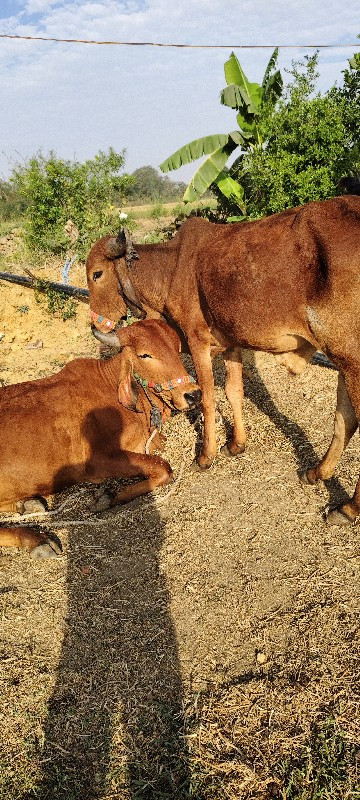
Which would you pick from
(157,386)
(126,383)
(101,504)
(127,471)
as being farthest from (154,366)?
(101,504)

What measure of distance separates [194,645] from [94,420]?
7.13 feet

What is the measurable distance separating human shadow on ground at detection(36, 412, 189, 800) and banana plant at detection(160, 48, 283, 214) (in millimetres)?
10553

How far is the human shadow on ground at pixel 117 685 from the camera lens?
272 centimetres

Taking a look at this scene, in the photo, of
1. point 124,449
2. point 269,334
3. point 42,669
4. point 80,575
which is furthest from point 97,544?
point 269,334

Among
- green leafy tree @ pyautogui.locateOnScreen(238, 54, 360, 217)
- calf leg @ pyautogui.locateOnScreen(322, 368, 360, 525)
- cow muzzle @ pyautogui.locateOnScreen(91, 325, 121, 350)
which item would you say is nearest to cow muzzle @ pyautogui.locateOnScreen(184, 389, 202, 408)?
cow muzzle @ pyautogui.locateOnScreen(91, 325, 121, 350)

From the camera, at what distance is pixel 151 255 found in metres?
5.71

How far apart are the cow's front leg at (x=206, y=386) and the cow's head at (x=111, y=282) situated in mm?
971

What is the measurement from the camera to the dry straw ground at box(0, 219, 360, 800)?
2.71m

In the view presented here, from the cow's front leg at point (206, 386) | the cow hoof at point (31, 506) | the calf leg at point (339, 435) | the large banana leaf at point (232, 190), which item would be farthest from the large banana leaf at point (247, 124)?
the cow hoof at point (31, 506)

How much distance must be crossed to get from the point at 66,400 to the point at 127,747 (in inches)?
112

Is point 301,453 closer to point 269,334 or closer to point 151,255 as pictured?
point 269,334

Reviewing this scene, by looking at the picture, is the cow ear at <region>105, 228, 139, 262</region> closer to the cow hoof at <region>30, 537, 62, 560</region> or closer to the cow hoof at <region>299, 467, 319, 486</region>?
the cow hoof at <region>299, 467, 319, 486</region>

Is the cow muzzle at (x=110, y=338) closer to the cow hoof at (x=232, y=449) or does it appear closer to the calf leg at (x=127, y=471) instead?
the calf leg at (x=127, y=471)

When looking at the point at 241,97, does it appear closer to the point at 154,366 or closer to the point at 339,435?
the point at 154,366
